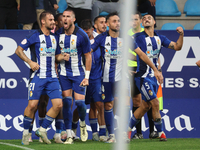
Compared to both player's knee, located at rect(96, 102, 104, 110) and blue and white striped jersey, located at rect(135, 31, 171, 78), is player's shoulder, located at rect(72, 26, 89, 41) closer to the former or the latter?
blue and white striped jersey, located at rect(135, 31, 171, 78)

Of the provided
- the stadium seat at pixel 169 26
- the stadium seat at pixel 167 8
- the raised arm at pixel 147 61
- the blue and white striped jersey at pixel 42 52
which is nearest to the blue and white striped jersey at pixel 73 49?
the blue and white striped jersey at pixel 42 52

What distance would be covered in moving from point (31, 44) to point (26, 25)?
2.44 meters

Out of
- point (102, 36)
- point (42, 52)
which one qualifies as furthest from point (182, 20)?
point (42, 52)

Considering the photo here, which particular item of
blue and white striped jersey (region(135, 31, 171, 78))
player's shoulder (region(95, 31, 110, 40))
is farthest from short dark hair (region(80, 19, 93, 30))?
blue and white striped jersey (region(135, 31, 171, 78))

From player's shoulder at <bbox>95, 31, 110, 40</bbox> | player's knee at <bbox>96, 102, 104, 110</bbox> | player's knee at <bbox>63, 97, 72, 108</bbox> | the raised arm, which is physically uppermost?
player's shoulder at <bbox>95, 31, 110, 40</bbox>

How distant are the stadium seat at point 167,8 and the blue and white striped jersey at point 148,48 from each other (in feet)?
12.1

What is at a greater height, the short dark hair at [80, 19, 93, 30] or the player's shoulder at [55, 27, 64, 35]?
the short dark hair at [80, 19, 93, 30]

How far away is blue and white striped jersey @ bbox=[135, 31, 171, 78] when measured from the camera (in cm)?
607

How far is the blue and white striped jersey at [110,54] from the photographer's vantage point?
6.21 meters

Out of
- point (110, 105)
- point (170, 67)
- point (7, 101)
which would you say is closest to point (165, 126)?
point (170, 67)

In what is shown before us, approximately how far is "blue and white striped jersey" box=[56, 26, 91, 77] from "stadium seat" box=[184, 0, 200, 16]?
469 cm

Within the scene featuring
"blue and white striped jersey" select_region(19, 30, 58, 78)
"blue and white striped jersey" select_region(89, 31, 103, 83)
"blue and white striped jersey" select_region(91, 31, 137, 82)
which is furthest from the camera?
"blue and white striped jersey" select_region(89, 31, 103, 83)

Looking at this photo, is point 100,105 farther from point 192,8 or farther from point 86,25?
point 192,8

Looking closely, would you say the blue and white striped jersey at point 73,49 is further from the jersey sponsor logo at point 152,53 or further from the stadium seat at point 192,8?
the stadium seat at point 192,8
